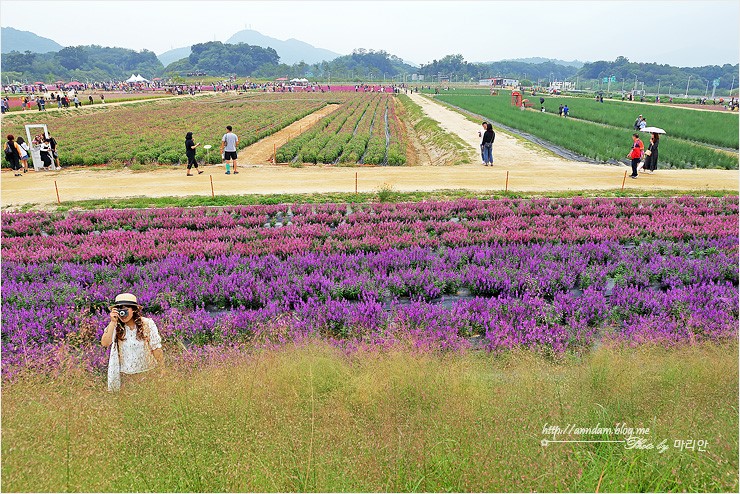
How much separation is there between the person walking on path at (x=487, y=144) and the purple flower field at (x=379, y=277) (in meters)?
8.63

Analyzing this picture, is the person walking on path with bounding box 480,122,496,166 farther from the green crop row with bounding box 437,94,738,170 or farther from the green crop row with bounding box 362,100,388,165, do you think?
the green crop row with bounding box 437,94,738,170

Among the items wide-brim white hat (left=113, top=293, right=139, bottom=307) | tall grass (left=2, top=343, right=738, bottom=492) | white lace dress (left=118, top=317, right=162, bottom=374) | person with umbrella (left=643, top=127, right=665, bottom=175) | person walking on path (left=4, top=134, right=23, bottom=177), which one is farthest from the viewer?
person walking on path (left=4, top=134, right=23, bottom=177)

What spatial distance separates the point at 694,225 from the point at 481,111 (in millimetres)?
44688

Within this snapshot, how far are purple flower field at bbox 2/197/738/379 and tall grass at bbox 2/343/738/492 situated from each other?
0.73 metres

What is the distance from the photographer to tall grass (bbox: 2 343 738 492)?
2812 millimetres

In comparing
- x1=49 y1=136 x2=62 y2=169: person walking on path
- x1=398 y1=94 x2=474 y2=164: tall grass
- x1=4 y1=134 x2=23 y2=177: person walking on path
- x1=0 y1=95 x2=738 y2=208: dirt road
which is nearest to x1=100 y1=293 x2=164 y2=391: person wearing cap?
x1=0 y1=95 x2=738 y2=208: dirt road

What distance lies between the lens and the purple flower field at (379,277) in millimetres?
5457

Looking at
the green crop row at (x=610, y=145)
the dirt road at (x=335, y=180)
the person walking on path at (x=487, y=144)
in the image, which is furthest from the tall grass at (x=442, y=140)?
the green crop row at (x=610, y=145)

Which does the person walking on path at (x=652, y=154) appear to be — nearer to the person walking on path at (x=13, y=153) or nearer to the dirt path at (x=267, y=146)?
the dirt path at (x=267, y=146)

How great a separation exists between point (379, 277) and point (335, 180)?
37.5 feet

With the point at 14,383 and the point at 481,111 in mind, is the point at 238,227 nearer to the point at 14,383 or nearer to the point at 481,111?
the point at 14,383

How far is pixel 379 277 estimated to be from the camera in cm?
732

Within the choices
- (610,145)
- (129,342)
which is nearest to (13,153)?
(129,342)

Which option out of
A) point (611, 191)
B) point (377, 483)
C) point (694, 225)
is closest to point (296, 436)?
point (377, 483)
